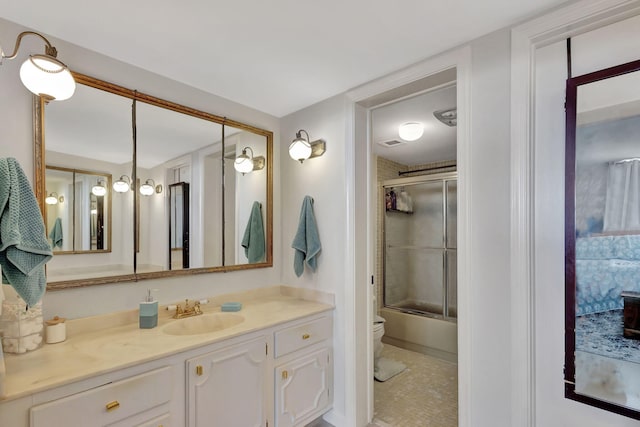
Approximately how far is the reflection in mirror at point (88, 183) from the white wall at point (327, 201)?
3.66ft

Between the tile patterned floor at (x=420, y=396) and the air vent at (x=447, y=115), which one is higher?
the air vent at (x=447, y=115)

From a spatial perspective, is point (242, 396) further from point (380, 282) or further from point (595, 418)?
point (380, 282)

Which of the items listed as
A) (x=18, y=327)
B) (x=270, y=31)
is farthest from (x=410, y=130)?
(x=18, y=327)

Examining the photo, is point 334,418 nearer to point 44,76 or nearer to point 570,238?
point 570,238

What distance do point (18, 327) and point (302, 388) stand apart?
1.45 metres

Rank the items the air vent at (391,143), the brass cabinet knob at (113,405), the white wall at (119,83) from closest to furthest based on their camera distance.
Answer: the brass cabinet knob at (113,405)
the white wall at (119,83)
the air vent at (391,143)

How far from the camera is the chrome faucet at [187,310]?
6.19 ft

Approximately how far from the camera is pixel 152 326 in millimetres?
1705

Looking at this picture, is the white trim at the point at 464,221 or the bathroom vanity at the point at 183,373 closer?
the bathroom vanity at the point at 183,373

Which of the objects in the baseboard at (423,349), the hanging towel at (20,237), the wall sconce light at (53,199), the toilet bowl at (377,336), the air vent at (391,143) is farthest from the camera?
the air vent at (391,143)

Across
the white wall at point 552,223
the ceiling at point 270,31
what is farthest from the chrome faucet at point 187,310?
the white wall at point 552,223

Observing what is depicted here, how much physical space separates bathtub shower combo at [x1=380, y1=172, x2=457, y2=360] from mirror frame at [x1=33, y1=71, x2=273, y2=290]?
195cm

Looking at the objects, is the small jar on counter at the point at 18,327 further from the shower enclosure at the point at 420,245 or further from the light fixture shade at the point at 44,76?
the shower enclosure at the point at 420,245

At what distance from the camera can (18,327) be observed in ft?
4.32
